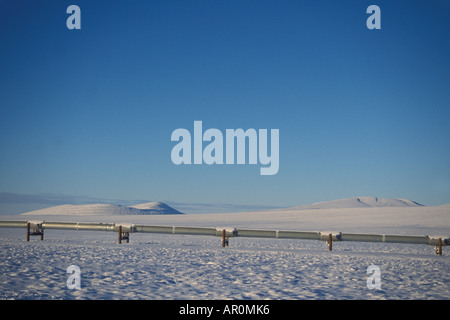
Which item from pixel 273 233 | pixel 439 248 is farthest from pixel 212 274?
pixel 439 248

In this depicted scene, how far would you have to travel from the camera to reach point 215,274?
1205cm

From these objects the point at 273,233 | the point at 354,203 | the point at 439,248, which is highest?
the point at 273,233

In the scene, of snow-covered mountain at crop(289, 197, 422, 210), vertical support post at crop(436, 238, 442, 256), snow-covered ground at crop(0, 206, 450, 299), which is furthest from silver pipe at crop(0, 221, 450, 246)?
snow-covered mountain at crop(289, 197, 422, 210)

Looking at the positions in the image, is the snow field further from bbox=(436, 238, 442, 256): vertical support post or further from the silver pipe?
bbox=(436, 238, 442, 256): vertical support post

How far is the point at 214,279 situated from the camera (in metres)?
11.3

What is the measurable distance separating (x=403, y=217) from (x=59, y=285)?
1961 inches

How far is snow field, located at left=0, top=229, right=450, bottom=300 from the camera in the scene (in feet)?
31.0

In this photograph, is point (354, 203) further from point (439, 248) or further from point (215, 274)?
point (215, 274)

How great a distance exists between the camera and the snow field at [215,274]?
9.46m

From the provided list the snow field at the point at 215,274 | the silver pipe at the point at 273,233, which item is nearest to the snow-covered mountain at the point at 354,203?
the silver pipe at the point at 273,233

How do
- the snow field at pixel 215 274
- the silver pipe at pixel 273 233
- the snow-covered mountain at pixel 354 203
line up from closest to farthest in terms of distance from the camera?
the snow field at pixel 215 274 < the silver pipe at pixel 273 233 < the snow-covered mountain at pixel 354 203

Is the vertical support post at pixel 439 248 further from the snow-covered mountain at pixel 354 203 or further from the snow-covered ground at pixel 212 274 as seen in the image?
the snow-covered mountain at pixel 354 203

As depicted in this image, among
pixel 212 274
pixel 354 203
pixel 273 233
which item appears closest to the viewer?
pixel 212 274
